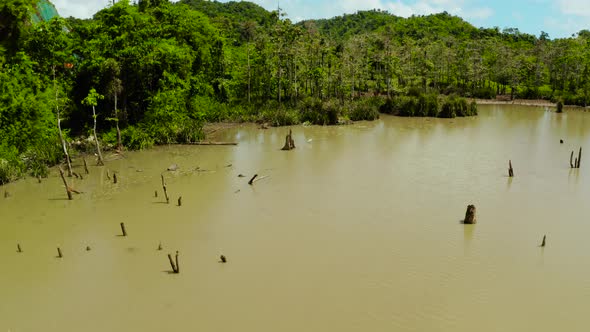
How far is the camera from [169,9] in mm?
38406

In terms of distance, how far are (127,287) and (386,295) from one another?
7.41 meters

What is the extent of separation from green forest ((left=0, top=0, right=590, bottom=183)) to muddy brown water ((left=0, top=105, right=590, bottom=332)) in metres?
4.38

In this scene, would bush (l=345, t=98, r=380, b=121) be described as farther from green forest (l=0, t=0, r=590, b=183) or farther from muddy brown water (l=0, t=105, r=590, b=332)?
muddy brown water (l=0, t=105, r=590, b=332)

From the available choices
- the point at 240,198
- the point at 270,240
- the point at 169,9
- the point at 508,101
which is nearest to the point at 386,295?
the point at 270,240

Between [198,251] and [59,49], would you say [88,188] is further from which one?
[198,251]

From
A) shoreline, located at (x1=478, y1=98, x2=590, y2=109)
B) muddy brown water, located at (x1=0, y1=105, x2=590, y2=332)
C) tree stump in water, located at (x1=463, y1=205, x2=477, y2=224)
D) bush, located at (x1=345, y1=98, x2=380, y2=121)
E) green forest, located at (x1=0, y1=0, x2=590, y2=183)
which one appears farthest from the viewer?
shoreline, located at (x1=478, y1=98, x2=590, y2=109)

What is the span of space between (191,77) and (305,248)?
84.6 ft

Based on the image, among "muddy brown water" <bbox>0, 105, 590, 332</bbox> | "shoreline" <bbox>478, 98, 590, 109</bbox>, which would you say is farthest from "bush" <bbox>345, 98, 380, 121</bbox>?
"shoreline" <bbox>478, 98, 590, 109</bbox>

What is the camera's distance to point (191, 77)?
38.7m

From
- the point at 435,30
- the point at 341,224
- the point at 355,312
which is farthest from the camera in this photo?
the point at 435,30

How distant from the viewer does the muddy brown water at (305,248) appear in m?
12.5

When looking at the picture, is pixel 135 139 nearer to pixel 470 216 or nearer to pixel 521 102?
pixel 470 216

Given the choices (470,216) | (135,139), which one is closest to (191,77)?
(135,139)

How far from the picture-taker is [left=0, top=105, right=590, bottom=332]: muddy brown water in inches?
492
